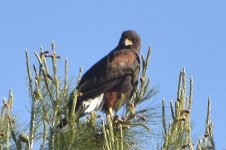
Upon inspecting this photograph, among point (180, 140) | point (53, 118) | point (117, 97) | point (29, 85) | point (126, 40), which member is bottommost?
point (180, 140)

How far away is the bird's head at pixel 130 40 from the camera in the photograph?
766cm

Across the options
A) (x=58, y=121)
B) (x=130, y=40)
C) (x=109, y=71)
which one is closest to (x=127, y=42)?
(x=130, y=40)

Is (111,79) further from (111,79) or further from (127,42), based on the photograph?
(127,42)

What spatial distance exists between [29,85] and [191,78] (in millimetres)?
907

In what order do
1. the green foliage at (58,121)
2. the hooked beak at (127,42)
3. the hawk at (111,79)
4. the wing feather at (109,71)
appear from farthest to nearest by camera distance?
the hooked beak at (127,42) → the wing feather at (109,71) → the hawk at (111,79) → the green foliage at (58,121)

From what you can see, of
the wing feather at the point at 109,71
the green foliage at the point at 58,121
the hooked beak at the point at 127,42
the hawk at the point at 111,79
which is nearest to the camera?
the green foliage at the point at 58,121

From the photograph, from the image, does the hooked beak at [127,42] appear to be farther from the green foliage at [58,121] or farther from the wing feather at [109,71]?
the green foliage at [58,121]

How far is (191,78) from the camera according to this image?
10.6 feet

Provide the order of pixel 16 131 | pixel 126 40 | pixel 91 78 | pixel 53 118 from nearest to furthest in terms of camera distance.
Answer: pixel 53 118, pixel 16 131, pixel 91 78, pixel 126 40

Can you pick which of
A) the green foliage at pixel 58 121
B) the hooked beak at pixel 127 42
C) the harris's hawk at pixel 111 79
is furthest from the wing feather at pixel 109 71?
A: the green foliage at pixel 58 121

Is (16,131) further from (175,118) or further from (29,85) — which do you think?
(175,118)

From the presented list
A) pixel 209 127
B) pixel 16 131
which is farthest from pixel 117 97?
pixel 209 127

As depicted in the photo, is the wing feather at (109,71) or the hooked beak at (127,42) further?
the hooked beak at (127,42)

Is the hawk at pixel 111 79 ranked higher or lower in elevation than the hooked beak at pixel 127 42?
lower
